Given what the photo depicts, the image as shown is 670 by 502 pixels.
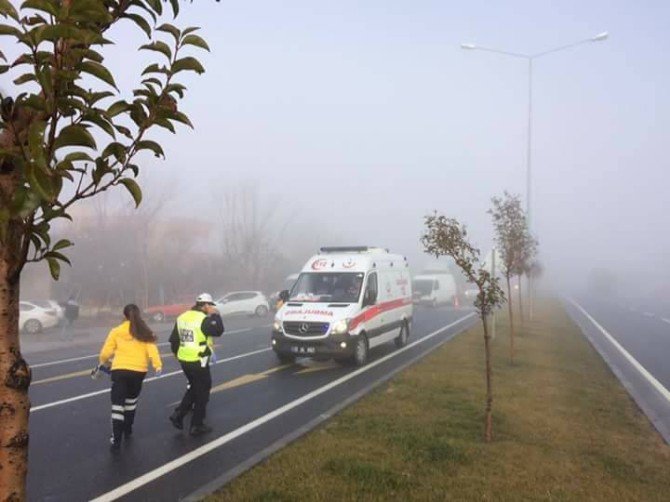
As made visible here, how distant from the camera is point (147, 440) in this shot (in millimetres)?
7184

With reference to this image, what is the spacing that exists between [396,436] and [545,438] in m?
1.78

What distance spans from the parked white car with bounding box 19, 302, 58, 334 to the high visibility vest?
18296 mm

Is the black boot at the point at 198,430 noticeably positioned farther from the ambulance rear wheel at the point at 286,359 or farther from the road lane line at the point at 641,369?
the road lane line at the point at 641,369

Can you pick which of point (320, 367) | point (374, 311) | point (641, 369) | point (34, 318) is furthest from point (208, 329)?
point (34, 318)

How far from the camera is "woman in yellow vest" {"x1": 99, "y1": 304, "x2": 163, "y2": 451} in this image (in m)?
6.89

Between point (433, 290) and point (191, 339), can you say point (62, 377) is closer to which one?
point (191, 339)

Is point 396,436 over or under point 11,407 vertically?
under

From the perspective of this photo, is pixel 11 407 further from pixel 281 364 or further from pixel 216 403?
pixel 281 364

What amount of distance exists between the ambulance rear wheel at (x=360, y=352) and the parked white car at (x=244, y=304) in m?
17.9

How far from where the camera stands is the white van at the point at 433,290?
39969mm

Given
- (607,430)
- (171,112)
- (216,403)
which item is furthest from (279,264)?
(171,112)

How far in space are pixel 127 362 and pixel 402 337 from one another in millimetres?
10862

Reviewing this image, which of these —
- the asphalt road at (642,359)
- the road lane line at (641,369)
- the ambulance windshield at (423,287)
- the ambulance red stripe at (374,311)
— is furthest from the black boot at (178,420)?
the ambulance windshield at (423,287)

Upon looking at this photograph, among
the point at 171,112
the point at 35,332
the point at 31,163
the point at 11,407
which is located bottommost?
the point at 35,332
